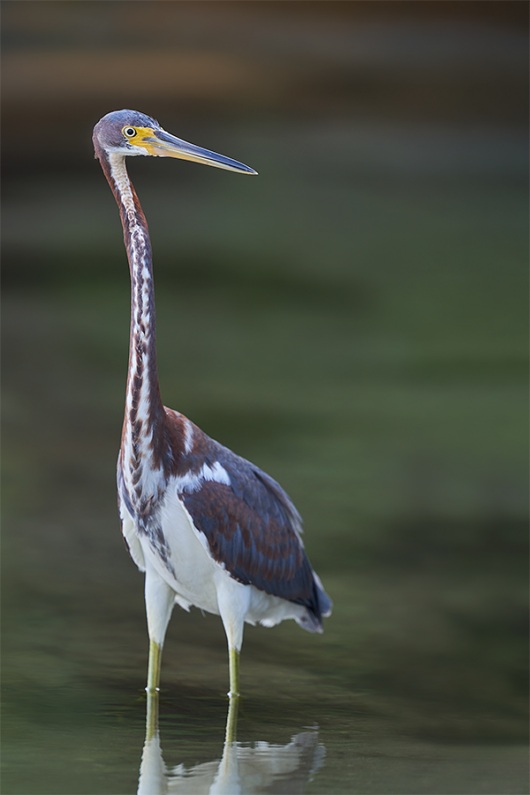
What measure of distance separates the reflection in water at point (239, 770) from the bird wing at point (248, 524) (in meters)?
0.46

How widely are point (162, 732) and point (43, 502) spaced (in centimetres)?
235

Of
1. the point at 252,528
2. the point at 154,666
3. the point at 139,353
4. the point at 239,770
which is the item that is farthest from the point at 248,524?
the point at 239,770

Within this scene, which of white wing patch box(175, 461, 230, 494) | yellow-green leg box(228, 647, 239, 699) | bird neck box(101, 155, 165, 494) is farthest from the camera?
yellow-green leg box(228, 647, 239, 699)

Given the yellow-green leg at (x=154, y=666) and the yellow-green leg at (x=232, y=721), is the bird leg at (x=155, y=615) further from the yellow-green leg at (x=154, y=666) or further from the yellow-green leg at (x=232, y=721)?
the yellow-green leg at (x=232, y=721)

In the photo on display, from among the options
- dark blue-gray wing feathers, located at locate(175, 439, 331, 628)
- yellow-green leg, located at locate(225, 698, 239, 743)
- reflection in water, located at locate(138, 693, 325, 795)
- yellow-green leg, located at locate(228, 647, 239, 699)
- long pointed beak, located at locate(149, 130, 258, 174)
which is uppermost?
long pointed beak, located at locate(149, 130, 258, 174)

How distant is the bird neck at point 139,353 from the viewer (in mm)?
3225

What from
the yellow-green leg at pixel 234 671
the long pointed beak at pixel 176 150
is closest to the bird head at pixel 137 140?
the long pointed beak at pixel 176 150

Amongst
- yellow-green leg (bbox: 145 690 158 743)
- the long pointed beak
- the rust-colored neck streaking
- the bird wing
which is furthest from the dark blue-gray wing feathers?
the long pointed beak

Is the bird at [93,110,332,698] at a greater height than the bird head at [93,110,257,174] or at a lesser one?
lesser

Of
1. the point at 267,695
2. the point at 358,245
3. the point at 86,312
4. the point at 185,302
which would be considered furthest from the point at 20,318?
the point at 267,695

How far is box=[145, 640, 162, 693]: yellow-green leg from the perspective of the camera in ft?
11.6

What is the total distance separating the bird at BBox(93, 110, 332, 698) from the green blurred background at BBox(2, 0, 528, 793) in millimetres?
309

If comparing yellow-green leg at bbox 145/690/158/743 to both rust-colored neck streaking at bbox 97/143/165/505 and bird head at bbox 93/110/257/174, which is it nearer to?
rust-colored neck streaking at bbox 97/143/165/505

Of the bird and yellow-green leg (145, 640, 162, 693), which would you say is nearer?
the bird
